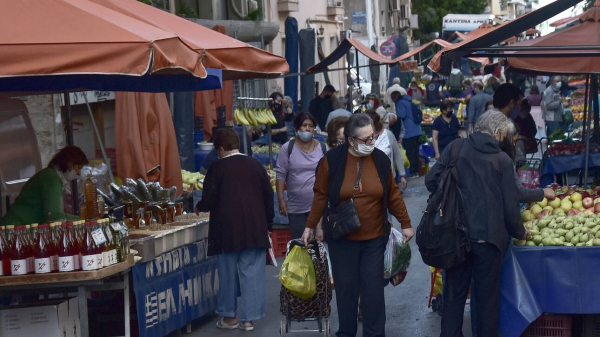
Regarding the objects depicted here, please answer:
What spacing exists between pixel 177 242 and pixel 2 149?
2.01 metres

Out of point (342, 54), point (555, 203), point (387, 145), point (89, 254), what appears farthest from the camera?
point (342, 54)

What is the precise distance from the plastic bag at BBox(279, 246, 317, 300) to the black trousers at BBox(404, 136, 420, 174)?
12.4m

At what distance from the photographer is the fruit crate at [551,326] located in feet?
23.8

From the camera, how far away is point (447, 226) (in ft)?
22.8

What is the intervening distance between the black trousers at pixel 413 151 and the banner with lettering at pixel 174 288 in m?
11.3

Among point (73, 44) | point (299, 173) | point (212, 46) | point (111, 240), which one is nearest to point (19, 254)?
point (111, 240)

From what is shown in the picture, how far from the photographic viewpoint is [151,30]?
6086 millimetres

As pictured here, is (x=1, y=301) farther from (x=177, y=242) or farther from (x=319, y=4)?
(x=319, y=4)

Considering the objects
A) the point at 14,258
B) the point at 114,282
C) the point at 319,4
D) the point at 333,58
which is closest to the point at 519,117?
the point at 333,58

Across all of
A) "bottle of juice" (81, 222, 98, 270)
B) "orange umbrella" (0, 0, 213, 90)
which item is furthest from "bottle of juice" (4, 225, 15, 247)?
"orange umbrella" (0, 0, 213, 90)

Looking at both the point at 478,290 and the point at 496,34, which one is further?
the point at 496,34

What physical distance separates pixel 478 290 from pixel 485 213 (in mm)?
599

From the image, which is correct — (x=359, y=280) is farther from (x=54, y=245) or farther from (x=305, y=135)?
(x=54, y=245)

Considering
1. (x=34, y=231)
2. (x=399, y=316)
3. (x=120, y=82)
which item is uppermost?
(x=120, y=82)
